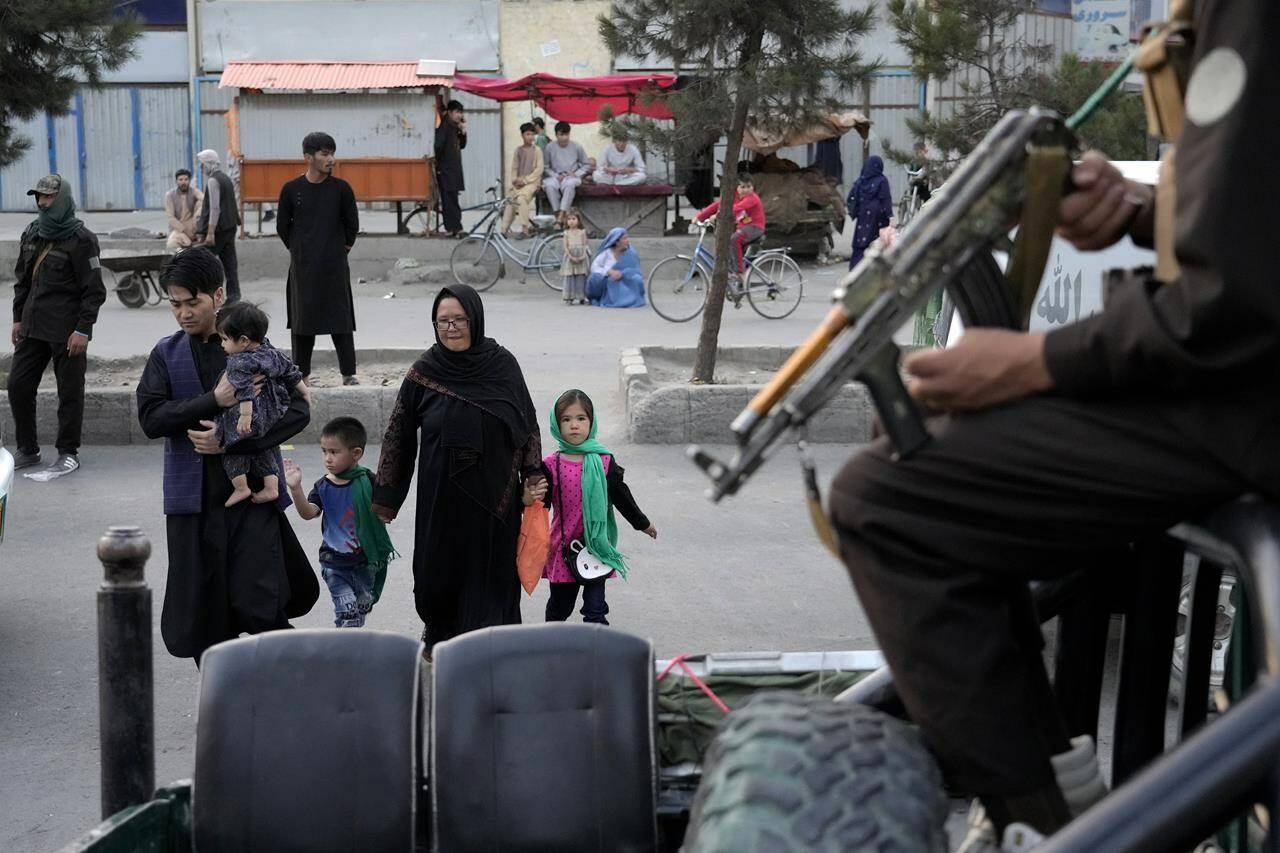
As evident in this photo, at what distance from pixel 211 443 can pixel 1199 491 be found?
4356 mm

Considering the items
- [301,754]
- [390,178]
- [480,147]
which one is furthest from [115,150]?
[301,754]

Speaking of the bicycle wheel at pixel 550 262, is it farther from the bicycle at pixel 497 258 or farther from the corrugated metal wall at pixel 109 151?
the corrugated metal wall at pixel 109 151

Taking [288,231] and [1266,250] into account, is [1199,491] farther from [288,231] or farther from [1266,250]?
[288,231]

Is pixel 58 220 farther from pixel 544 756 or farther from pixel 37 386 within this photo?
pixel 544 756

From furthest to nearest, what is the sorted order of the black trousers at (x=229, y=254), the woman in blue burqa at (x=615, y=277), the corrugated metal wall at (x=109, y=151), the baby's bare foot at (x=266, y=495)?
the corrugated metal wall at (x=109, y=151)
the woman in blue burqa at (x=615, y=277)
the black trousers at (x=229, y=254)
the baby's bare foot at (x=266, y=495)

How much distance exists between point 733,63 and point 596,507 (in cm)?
660

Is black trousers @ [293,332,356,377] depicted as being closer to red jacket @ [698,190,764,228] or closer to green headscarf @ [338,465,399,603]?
green headscarf @ [338,465,399,603]

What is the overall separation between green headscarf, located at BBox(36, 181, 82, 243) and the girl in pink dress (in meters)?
4.83

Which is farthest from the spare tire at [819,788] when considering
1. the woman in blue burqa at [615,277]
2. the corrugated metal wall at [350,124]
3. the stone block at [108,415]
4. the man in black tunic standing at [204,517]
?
the corrugated metal wall at [350,124]

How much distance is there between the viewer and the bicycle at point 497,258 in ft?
65.5

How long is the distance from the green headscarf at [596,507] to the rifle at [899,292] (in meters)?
4.43

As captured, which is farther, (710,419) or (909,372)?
(710,419)

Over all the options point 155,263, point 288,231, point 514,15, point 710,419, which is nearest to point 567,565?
point 710,419

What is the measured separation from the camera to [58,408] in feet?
33.5
